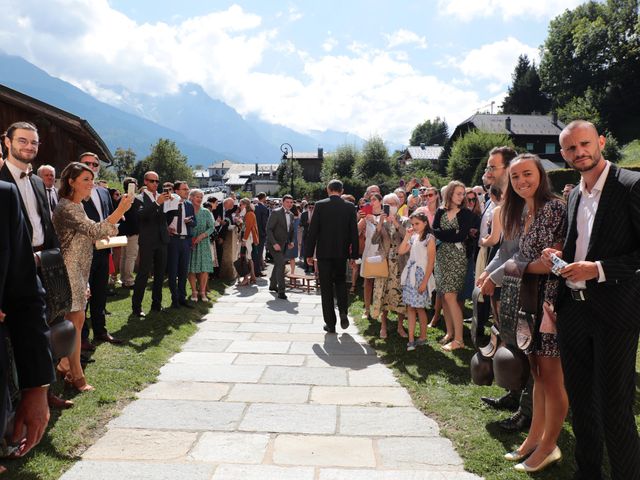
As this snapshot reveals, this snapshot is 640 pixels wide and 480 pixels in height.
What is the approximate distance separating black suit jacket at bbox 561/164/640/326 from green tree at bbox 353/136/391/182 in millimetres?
63327

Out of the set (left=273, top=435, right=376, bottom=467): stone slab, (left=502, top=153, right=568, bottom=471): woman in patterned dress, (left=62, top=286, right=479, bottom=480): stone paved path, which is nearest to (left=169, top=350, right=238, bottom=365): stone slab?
(left=62, top=286, right=479, bottom=480): stone paved path

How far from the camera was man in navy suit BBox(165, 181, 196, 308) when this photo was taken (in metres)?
8.35

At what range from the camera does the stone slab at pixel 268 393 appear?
15.3ft

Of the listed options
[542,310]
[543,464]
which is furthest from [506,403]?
[542,310]

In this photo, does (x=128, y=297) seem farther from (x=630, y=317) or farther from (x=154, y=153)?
(x=154, y=153)

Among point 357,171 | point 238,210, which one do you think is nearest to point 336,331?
point 238,210

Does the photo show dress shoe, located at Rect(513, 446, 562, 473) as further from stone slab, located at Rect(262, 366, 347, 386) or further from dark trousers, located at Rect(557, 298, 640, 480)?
stone slab, located at Rect(262, 366, 347, 386)

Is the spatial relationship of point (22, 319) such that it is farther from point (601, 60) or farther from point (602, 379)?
point (601, 60)

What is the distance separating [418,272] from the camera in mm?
6508

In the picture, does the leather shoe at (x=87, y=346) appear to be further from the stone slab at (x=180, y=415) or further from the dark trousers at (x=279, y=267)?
the dark trousers at (x=279, y=267)

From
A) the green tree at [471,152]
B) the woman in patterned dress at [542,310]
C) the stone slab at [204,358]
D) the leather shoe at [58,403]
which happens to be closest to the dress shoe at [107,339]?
the stone slab at [204,358]

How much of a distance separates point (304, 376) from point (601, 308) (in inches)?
131

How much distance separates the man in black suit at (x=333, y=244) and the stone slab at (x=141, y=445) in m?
3.95

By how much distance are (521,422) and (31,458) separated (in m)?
3.31
